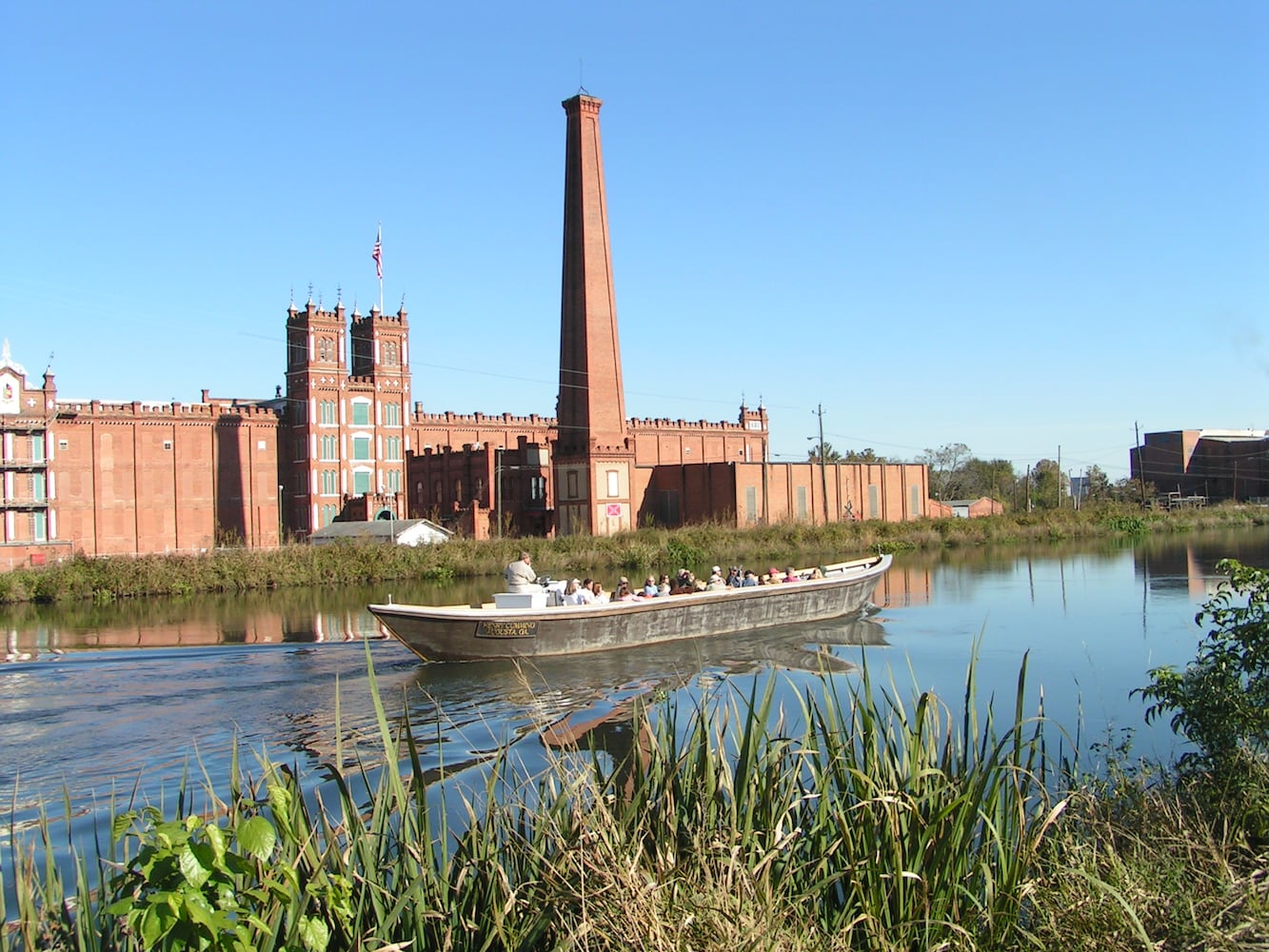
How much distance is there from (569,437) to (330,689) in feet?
132

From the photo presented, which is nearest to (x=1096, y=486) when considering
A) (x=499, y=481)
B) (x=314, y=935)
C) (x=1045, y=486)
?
(x=1045, y=486)

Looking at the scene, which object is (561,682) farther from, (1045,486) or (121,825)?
(1045,486)

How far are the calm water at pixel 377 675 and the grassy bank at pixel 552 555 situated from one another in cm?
433

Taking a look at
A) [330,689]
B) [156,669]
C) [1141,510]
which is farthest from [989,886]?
[1141,510]

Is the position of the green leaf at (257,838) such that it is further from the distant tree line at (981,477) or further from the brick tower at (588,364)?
the distant tree line at (981,477)

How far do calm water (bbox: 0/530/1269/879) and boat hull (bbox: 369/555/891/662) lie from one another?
327 mm

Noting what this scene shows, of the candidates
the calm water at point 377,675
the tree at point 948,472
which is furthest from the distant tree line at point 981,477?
the calm water at point 377,675

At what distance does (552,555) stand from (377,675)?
29.2 metres

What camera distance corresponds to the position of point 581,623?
2148cm

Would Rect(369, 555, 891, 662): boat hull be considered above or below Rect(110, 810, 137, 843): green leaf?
below

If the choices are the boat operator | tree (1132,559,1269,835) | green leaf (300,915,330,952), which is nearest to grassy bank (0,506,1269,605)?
the boat operator

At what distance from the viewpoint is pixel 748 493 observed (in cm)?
6512

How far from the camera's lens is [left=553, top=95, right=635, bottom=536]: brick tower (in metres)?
53.8

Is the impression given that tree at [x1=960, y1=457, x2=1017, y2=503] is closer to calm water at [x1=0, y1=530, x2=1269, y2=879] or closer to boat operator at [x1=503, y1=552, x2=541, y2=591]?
calm water at [x1=0, y1=530, x2=1269, y2=879]
